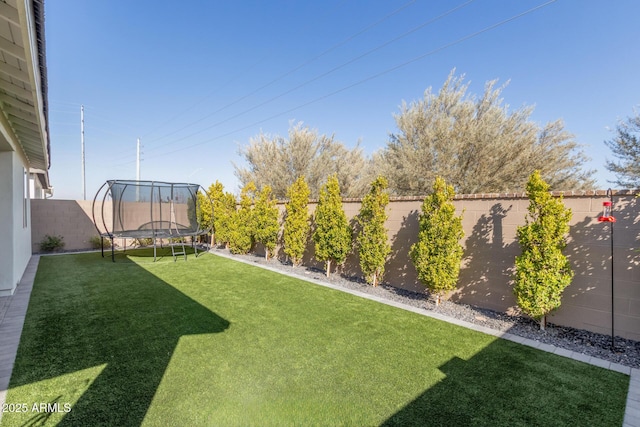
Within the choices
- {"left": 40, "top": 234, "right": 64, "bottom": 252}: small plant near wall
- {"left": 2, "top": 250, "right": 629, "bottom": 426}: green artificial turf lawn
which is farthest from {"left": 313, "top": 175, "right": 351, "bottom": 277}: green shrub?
{"left": 40, "top": 234, "right": 64, "bottom": 252}: small plant near wall

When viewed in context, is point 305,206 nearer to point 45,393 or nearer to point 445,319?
point 445,319

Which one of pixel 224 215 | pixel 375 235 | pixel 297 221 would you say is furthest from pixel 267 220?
pixel 375 235

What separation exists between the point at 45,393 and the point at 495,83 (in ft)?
39.0

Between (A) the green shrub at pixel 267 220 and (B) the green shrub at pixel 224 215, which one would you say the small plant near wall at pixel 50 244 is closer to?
(B) the green shrub at pixel 224 215

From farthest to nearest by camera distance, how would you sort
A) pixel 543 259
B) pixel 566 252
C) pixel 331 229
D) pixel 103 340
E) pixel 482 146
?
pixel 482 146 → pixel 331 229 → pixel 566 252 → pixel 543 259 → pixel 103 340

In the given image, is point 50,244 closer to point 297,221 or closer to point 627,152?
point 297,221

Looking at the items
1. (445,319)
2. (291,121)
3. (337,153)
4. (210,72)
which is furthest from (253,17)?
(445,319)

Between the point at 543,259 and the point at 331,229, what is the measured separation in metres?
3.50

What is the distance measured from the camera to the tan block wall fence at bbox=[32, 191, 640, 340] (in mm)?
3266

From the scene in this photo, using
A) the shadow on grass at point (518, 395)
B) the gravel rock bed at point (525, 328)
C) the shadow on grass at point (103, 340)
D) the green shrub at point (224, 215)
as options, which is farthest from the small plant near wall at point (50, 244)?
the shadow on grass at point (518, 395)

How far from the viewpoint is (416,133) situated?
36.1 ft

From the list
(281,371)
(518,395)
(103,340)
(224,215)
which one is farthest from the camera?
(224,215)

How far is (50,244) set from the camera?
348 inches

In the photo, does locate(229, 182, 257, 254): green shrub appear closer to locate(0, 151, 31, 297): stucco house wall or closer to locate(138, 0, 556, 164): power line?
locate(0, 151, 31, 297): stucco house wall
